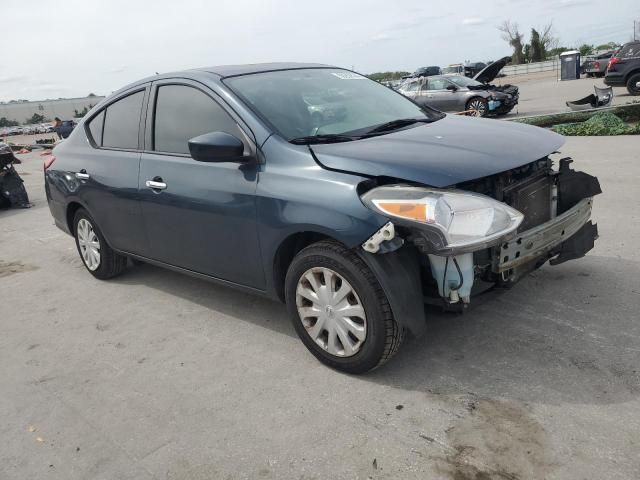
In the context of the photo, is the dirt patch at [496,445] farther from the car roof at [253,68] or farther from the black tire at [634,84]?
the black tire at [634,84]

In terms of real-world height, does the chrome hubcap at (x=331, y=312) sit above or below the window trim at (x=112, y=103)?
below

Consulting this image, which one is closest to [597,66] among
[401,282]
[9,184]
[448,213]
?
[9,184]

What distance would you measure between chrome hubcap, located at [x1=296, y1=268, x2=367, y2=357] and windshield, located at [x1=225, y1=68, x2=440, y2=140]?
0.91 m

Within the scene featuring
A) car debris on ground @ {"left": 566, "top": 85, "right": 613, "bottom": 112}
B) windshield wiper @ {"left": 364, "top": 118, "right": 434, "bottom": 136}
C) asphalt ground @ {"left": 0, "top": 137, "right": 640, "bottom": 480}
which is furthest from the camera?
car debris on ground @ {"left": 566, "top": 85, "right": 613, "bottom": 112}

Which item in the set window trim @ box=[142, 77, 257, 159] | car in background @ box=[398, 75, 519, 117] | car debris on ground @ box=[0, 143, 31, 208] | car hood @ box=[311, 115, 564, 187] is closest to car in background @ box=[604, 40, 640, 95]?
car in background @ box=[398, 75, 519, 117]

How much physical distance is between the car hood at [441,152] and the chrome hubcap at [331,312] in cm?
63

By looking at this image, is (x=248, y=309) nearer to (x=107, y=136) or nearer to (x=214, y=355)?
(x=214, y=355)

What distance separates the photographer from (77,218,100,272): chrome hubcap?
17.3ft

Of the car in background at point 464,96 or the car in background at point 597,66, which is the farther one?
the car in background at point 597,66

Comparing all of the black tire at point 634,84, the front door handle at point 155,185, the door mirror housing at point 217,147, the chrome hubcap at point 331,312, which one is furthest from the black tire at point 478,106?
the chrome hubcap at point 331,312

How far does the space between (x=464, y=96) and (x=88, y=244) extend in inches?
605

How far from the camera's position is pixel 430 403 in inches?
113

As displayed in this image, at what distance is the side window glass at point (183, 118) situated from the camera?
3705 mm

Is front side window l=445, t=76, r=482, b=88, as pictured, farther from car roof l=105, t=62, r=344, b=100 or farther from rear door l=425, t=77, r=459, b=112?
car roof l=105, t=62, r=344, b=100
